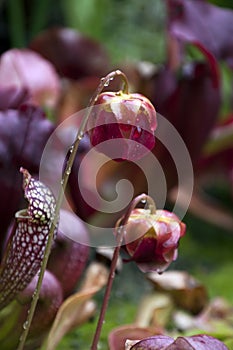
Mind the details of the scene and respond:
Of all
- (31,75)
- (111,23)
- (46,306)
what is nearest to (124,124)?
(46,306)

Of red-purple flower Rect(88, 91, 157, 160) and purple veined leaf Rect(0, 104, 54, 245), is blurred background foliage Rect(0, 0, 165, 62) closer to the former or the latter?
purple veined leaf Rect(0, 104, 54, 245)

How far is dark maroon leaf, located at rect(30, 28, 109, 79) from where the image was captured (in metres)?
0.89

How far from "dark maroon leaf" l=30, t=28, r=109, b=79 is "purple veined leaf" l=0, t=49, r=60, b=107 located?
4.4 inches

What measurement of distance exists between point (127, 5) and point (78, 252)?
105cm

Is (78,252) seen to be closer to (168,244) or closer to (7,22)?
(168,244)

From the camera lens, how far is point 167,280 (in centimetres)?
69

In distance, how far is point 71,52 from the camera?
2.97 ft

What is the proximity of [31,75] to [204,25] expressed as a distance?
207 millimetres

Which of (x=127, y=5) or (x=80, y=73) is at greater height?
(x=80, y=73)

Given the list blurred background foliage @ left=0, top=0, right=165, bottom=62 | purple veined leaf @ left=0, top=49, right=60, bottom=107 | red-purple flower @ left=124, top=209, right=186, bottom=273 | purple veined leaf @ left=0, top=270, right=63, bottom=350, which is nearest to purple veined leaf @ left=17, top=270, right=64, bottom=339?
purple veined leaf @ left=0, top=270, right=63, bottom=350

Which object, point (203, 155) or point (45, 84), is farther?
point (203, 155)

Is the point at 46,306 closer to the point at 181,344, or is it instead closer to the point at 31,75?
the point at 181,344

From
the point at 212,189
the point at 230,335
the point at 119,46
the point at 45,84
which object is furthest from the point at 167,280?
the point at 119,46

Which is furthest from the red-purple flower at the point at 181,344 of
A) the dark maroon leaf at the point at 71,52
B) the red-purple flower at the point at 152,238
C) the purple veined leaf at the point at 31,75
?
the dark maroon leaf at the point at 71,52
